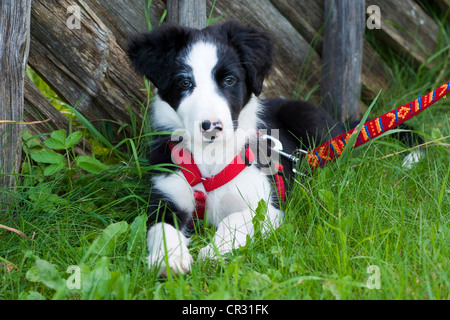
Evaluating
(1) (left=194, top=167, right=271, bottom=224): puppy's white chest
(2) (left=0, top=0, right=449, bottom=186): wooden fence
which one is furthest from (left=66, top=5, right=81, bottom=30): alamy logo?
(1) (left=194, top=167, right=271, bottom=224): puppy's white chest

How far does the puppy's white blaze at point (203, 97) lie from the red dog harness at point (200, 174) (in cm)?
24

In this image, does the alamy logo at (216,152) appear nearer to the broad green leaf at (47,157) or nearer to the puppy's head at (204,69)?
the puppy's head at (204,69)

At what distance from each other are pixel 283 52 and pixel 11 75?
1.98 m

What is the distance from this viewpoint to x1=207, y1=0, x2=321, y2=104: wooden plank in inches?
136

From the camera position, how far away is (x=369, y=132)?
265 cm

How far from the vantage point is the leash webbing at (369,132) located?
100 inches

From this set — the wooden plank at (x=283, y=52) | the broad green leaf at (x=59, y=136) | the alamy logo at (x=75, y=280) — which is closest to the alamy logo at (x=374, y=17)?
the wooden plank at (x=283, y=52)

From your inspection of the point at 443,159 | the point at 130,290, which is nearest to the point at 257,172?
the point at 130,290

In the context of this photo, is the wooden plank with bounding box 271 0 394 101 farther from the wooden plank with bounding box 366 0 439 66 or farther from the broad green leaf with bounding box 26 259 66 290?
the broad green leaf with bounding box 26 259 66 290

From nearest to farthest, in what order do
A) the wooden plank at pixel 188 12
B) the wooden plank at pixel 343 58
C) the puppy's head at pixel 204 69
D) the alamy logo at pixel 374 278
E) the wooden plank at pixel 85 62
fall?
the alamy logo at pixel 374 278 < the puppy's head at pixel 204 69 < the wooden plank at pixel 85 62 < the wooden plank at pixel 188 12 < the wooden plank at pixel 343 58

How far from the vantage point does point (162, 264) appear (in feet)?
A: 6.32

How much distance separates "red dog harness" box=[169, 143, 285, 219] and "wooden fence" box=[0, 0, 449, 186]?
0.79 metres
